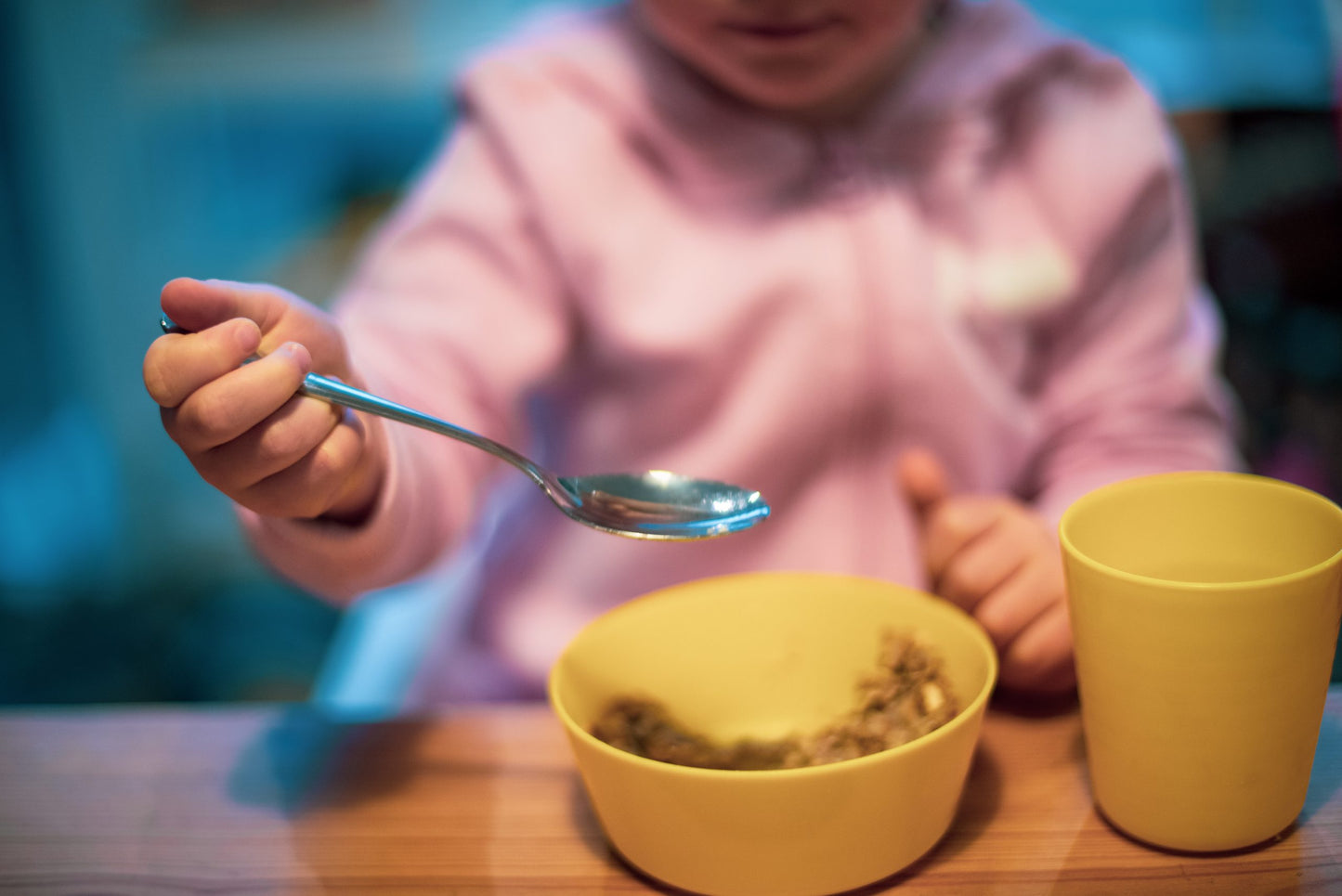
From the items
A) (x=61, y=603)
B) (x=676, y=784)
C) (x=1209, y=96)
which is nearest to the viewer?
(x=676, y=784)

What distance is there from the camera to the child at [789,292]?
77cm

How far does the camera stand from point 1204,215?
4.44 ft

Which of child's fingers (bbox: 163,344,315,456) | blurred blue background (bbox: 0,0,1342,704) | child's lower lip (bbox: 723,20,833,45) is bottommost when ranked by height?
blurred blue background (bbox: 0,0,1342,704)

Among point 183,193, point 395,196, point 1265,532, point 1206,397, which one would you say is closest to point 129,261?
point 183,193

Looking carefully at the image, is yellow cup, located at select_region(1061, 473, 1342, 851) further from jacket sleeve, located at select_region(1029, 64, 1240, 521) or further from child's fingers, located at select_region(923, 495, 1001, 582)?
jacket sleeve, located at select_region(1029, 64, 1240, 521)

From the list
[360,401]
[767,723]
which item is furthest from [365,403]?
[767,723]

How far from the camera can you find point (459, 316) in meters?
0.74

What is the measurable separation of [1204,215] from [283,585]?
4.37 ft

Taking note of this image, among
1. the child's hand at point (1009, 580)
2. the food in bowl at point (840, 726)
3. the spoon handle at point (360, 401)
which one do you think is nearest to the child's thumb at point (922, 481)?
the child's hand at point (1009, 580)

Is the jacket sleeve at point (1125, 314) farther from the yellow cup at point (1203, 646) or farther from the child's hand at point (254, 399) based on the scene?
the child's hand at point (254, 399)

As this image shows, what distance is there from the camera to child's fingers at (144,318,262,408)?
16.7 inches

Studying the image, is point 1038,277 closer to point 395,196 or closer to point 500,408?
point 500,408

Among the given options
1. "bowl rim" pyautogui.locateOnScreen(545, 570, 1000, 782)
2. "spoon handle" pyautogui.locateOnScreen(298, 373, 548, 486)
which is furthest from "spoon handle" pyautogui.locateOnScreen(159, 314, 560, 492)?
"bowl rim" pyautogui.locateOnScreen(545, 570, 1000, 782)

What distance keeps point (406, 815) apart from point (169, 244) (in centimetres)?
135
